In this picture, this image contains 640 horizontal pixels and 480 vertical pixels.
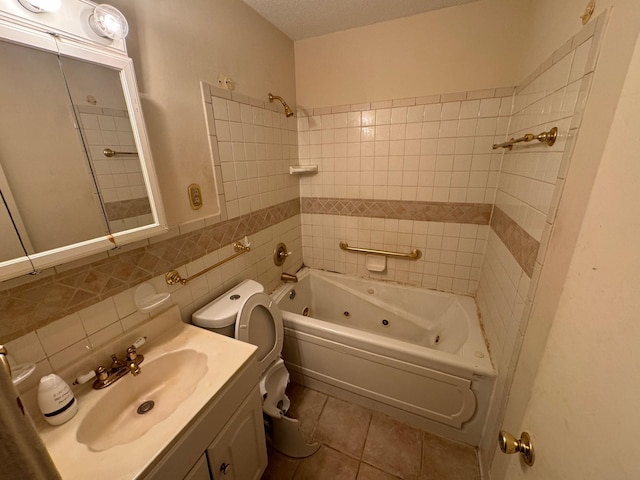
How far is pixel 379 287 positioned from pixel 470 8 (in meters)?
1.93

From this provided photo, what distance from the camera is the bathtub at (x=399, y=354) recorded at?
1316 mm

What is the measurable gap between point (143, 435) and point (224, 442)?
1.00 feet

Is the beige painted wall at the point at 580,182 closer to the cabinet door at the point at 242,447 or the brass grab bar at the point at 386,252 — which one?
the cabinet door at the point at 242,447

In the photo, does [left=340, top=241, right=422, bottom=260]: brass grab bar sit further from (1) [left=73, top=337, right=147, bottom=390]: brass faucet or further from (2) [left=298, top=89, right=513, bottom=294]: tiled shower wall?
(1) [left=73, top=337, right=147, bottom=390]: brass faucet

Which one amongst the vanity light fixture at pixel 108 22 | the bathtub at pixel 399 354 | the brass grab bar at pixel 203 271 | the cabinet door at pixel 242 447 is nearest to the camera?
the vanity light fixture at pixel 108 22

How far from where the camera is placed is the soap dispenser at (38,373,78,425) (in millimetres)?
708

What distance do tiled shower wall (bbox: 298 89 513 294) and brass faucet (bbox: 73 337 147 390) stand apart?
1560 millimetres

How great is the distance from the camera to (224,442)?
0.89 meters

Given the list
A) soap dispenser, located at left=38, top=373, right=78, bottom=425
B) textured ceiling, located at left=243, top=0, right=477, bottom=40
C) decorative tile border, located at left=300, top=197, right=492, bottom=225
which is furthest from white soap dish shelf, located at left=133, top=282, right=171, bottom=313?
textured ceiling, located at left=243, top=0, right=477, bottom=40

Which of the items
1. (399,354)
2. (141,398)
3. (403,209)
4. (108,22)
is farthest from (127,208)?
(403,209)

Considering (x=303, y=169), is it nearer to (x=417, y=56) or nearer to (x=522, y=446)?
(x=417, y=56)

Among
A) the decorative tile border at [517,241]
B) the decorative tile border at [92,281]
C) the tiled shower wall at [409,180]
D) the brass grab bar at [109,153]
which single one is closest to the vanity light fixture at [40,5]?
the brass grab bar at [109,153]

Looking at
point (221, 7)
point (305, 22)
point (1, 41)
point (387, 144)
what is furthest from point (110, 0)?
point (387, 144)

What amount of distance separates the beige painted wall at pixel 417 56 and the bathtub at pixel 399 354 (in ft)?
4.86
